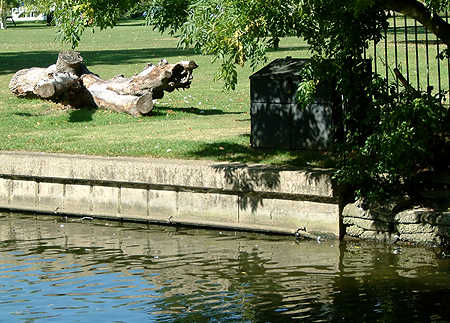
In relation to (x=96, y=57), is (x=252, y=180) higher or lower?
lower

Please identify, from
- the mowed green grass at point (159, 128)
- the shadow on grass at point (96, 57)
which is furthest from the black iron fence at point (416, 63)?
the shadow on grass at point (96, 57)

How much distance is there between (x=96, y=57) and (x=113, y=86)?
54.2 feet

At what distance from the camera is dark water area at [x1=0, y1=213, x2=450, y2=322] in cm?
815

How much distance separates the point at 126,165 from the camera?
11.6m

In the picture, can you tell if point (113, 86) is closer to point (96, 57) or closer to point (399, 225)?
point (399, 225)

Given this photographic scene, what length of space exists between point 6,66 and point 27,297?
67.8 feet

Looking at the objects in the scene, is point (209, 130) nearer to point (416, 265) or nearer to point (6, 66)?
point (416, 265)

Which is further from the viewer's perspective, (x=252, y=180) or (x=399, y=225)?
(x=252, y=180)

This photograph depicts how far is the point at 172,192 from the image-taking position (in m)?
11.5

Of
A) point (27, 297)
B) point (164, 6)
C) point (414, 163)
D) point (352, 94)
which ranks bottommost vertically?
point (27, 297)

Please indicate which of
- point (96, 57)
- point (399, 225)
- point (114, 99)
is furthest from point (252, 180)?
point (96, 57)

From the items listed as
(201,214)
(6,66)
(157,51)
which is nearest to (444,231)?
(201,214)

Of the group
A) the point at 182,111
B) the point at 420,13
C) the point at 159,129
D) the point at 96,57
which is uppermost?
the point at 96,57

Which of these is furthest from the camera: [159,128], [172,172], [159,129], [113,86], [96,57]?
[96,57]
